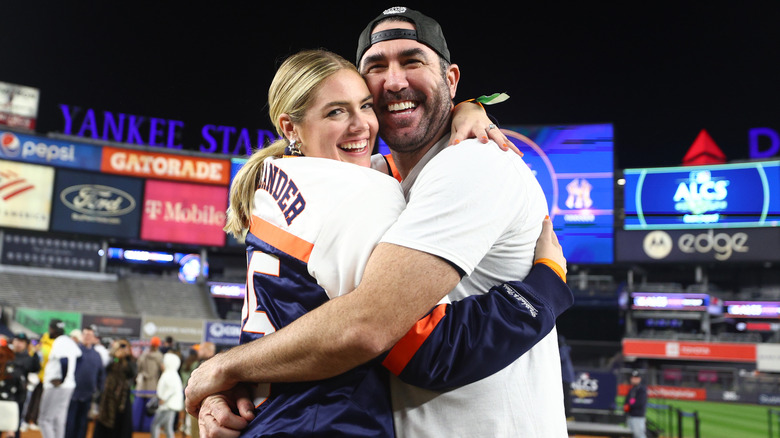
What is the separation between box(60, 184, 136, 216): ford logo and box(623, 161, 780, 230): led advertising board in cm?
2663

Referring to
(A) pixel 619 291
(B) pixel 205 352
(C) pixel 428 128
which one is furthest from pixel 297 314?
(A) pixel 619 291

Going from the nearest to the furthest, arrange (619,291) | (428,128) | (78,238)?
(428,128)
(78,238)
(619,291)

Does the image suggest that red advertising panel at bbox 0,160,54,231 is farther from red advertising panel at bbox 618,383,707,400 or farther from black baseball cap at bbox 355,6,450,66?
black baseball cap at bbox 355,6,450,66

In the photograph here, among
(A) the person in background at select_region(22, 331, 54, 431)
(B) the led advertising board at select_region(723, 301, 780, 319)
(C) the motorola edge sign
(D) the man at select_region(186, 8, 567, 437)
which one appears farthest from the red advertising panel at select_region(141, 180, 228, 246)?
(D) the man at select_region(186, 8, 567, 437)

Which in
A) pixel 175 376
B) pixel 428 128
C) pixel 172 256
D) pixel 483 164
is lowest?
pixel 175 376

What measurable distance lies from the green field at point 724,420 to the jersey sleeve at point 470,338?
48.6 feet

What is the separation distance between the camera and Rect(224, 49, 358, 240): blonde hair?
225 cm

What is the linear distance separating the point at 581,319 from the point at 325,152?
44622mm

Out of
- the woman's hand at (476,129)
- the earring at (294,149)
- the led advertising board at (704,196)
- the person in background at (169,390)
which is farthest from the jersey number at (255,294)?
the led advertising board at (704,196)

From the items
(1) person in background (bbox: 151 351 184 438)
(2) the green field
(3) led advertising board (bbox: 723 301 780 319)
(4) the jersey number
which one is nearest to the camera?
(4) the jersey number

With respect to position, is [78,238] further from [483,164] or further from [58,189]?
[483,164]

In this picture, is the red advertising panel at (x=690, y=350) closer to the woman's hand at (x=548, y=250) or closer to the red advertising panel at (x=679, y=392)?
the red advertising panel at (x=679, y=392)

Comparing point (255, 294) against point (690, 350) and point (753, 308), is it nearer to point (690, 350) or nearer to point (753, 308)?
point (690, 350)

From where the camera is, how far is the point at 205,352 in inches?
437
